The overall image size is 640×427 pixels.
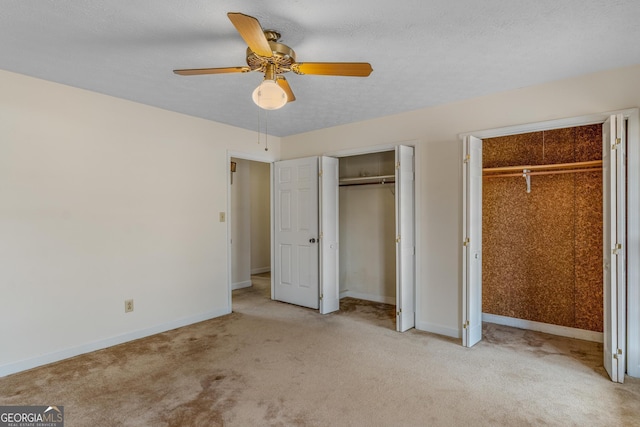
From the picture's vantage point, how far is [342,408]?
2.37 m

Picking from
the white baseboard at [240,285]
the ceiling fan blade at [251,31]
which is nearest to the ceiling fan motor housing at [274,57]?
the ceiling fan blade at [251,31]

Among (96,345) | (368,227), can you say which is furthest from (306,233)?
(96,345)

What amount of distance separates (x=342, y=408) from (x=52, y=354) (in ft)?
8.77

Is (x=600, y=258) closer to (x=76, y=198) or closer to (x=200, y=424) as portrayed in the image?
(x=200, y=424)

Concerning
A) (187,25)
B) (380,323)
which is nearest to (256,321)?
(380,323)

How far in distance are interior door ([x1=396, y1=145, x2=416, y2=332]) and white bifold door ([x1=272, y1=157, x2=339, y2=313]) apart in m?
1.12

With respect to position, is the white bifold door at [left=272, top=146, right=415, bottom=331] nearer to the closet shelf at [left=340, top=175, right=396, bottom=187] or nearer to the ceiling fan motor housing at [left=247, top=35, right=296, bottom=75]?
the closet shelf at [left=340, top=175, right=396, bottom=187]

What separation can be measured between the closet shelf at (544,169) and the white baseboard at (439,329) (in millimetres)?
1883

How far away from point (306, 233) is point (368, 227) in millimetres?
1015

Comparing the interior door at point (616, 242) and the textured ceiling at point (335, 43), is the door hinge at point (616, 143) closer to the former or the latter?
the interior door at point (616, 242)

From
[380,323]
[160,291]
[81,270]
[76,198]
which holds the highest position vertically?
[76,198]

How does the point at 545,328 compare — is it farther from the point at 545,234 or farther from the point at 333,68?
the point at 333,68

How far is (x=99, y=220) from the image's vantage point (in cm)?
342

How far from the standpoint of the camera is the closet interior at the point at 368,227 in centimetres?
504
